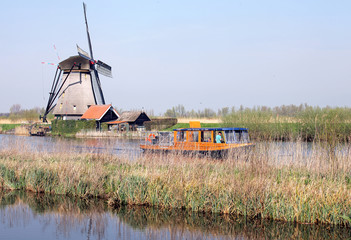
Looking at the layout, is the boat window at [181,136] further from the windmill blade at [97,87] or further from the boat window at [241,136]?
the windmill blade at [97,87]

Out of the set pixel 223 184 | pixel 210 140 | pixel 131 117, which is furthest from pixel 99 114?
pixel 223 184

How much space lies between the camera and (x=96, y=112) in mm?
43844

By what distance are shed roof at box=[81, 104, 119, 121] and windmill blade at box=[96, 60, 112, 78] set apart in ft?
19.5

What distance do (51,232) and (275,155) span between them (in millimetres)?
7215

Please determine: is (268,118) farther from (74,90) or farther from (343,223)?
(74,90)

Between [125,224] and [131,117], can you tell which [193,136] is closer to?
[125,224]

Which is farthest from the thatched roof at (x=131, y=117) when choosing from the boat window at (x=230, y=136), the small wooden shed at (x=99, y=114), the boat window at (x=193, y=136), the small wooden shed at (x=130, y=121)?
the boat window at (x=230, y=136)

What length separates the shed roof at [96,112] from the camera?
43.1 m

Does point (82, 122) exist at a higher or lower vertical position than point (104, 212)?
higher

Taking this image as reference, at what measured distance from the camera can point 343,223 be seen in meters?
8.84

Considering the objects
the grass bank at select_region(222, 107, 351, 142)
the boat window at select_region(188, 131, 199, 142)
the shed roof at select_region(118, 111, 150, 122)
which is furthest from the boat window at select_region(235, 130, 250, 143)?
the shed roof at select_region(118, 111, 150, 122)

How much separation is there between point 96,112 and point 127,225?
35226 millimetres

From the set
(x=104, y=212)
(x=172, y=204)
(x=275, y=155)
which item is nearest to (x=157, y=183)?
(x=172, y=204)

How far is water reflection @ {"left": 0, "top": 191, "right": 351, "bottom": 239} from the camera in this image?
8.97 meters
